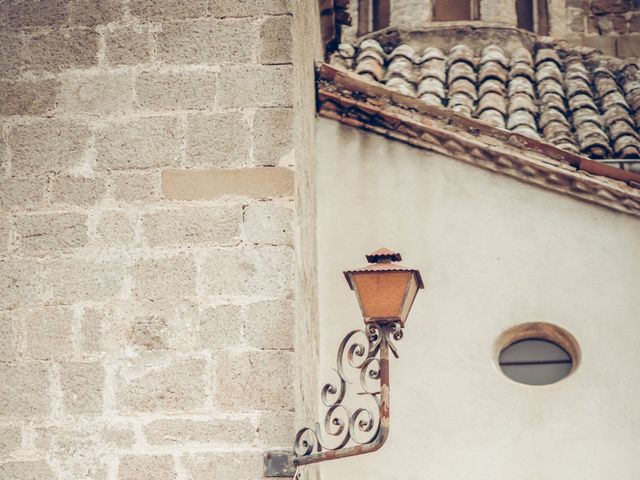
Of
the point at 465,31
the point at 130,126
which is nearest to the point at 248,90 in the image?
the point at 130,126

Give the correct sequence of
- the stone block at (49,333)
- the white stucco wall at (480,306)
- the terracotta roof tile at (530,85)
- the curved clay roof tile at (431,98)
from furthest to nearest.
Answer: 1. the curved clay roof tile at (431,98)
2. the terracotta roof tile at (530,85)
3. the white stucco wall at (480,306)
4. the stone block at (49,333)

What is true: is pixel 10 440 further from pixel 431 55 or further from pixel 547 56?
pixel 547 56

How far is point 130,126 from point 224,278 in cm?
83

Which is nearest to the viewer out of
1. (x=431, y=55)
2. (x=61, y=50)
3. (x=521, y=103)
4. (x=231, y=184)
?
(x=231, y=184)

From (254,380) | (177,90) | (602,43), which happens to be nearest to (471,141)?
(177,90)

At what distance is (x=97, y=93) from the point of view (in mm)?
6070

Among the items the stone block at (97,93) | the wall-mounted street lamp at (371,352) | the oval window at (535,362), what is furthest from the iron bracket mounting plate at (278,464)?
the oval window at (535,362)

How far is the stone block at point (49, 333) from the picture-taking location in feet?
18.8

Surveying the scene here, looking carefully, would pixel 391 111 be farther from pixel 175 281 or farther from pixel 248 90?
pixel 175 281

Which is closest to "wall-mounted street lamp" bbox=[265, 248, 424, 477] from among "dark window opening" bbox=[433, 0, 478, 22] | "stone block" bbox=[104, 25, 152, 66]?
"stone block" bbox=[104, 25, 152, 66]

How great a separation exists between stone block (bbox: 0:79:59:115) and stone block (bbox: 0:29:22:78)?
0.05 meters

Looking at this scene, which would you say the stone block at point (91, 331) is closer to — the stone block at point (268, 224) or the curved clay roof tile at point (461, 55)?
the stone block at point (268, 224)

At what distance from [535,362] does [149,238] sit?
269 centimetres

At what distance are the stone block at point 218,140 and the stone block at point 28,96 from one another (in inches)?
25.8
